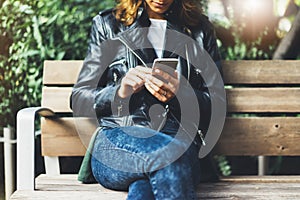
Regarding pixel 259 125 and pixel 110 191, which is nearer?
pixel 110 191

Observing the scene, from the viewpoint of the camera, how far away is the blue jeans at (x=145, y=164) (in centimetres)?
182

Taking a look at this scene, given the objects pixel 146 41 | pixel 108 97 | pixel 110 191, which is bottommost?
pixel 110 191

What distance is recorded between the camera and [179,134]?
2143mm

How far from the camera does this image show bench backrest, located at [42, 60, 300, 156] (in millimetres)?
2465

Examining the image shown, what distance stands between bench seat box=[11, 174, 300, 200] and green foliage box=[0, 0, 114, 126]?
801 millimetres

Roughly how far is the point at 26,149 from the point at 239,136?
970 millimetres

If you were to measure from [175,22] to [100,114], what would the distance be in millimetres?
517

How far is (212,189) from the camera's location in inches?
84.4

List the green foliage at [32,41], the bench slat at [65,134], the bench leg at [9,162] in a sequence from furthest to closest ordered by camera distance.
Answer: the green foliage at [32,41] → the bench leg at [9,162] → the bench slat at [65,134]

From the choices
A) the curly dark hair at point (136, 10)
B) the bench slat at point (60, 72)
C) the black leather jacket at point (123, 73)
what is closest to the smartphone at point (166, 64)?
the black leather jacket at point (123, 73)

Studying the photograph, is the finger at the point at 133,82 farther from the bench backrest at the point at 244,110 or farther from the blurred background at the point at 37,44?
the blurred background at the point at 37,44

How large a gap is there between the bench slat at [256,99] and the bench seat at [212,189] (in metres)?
0.33

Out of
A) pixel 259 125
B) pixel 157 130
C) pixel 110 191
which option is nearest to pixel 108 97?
pixel 157 130

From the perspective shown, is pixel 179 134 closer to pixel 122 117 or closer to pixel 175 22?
pixel 122 117
